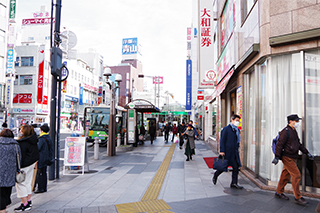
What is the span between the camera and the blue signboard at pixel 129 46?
5128 inches

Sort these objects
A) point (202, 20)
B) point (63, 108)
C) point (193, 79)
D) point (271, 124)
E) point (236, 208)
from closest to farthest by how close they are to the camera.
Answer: point (236, 208), point (271, 124), point (202, 20), point (193, 79), point (63, 108)

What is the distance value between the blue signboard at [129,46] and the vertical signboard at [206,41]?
116 meters

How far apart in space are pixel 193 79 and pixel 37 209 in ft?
A: 151

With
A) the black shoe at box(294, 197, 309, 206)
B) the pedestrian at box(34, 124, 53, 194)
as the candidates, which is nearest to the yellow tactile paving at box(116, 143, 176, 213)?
the pedestrian at box(34, 124, 53, 194)

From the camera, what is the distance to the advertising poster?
911cm

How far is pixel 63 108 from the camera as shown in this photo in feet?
178

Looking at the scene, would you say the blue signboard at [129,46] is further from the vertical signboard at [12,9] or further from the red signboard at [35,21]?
the vertical signboard at [12,9]

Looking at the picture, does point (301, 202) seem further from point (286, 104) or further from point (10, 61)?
point (10, 61)

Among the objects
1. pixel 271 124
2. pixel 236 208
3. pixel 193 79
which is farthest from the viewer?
pixel 193 79

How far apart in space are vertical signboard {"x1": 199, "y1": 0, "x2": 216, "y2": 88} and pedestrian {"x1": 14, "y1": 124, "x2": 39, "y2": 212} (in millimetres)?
12120

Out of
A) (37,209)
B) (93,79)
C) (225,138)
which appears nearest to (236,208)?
(225,138)

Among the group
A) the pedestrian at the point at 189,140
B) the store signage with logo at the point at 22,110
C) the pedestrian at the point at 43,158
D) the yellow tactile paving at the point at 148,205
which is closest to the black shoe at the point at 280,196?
the yellow tactile paving at the point at 148,205

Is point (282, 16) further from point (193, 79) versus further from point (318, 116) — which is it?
point (193, 79)

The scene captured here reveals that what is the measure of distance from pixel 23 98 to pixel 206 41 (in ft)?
126
